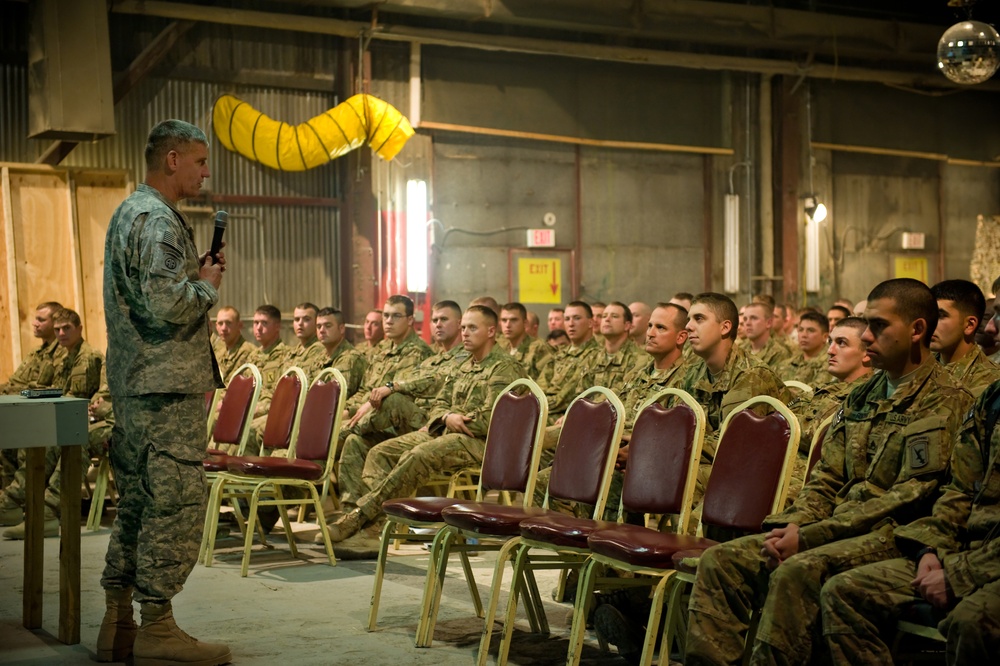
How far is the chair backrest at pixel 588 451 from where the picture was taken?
4.10 metres

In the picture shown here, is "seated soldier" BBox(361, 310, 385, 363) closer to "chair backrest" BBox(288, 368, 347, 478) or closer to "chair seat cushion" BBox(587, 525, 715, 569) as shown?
"chair backrest" BBox(288, 368, 347, 478)

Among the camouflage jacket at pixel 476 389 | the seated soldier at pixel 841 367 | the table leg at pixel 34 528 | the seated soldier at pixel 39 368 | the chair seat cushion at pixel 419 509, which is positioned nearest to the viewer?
the chair seat cushion at pixel 419 509

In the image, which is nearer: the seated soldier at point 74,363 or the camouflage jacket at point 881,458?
the camouflage jacket at point 881,458

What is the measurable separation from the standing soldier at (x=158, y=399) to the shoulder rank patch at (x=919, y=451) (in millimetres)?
2121

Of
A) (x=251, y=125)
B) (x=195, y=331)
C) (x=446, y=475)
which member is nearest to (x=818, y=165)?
(x=251, y=125)

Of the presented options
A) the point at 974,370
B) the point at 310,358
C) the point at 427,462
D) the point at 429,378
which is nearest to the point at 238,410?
the point at 429,378

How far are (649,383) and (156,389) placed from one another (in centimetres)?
236

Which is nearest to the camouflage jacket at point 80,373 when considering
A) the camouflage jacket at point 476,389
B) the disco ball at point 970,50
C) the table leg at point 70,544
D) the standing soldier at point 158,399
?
the camouflage jacket at point 476,389

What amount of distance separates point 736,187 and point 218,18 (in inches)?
233

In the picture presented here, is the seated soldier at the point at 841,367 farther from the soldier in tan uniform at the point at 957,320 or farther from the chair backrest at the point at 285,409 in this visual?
the chair backrest at the point at 285,409

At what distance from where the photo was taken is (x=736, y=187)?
42.7ft

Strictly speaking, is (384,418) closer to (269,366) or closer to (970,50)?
(269,366)

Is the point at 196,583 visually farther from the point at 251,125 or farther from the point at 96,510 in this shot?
the point at 251,125

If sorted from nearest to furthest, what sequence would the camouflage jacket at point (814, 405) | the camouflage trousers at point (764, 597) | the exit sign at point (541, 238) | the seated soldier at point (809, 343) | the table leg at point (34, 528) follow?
the camouflage trousers at point (764, 597) → the table leg at point (34, 528) → the camouflage jacket at point (814, 405) → the seated soldier at point (809, 343) → the exit sign at point (541, 238)
